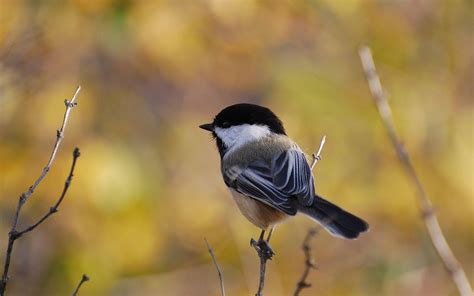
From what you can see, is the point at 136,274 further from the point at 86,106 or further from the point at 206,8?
the point at 206,8

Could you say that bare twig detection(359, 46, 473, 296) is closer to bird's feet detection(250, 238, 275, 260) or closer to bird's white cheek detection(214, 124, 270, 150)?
bird's feet detection(250, 238, 275, 260)

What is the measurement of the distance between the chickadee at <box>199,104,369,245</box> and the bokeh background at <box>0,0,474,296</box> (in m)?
0.55

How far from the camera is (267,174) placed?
2439 millimetres

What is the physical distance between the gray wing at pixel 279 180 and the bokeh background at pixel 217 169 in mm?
716

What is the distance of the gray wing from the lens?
90.7 inches

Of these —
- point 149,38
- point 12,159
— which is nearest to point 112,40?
point 149,38

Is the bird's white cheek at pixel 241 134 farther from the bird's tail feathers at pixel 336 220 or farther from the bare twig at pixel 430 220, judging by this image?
the bare twig at pixel 430 220

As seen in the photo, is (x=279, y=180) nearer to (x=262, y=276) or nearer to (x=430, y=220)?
(x=262, y=276)

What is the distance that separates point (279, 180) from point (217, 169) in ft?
4.12

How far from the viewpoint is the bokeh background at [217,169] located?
315 centimetres

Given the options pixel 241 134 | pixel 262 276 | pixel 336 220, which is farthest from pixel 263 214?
pixel 262 276

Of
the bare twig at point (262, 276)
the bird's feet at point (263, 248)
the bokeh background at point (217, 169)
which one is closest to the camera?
the bare twig at point (262, 276)

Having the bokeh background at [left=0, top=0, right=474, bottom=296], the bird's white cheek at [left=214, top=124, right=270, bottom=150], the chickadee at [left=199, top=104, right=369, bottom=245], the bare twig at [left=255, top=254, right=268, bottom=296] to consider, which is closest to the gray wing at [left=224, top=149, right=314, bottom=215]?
the chickadee at [left=199, top=104, right=369, bottom=245]

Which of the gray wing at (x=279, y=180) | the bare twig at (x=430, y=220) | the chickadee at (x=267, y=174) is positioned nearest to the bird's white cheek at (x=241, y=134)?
the chickadee at (x=267, y=174)
